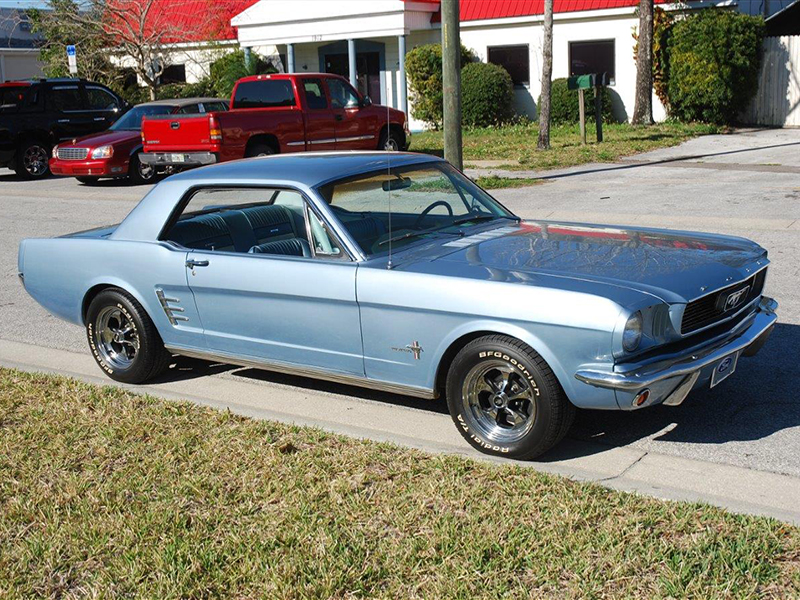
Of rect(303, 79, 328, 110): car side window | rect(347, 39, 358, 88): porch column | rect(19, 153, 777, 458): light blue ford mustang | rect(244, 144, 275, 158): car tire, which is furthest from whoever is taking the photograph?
rect(347, 39, 358, 88): porch column

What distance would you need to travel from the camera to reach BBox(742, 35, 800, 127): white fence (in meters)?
23.6

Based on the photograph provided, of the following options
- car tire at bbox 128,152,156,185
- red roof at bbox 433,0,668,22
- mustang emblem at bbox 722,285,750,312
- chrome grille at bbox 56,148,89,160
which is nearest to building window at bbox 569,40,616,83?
red roof at bbox 433,0,668,22

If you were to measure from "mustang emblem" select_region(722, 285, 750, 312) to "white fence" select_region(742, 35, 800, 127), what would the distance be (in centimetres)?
2062

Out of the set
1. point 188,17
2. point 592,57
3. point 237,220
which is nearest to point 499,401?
point 237,220

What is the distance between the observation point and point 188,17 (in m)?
33.8

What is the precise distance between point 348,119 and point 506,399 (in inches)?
555

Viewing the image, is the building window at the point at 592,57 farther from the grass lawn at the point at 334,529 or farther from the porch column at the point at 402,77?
the grass lawn at the point at 334,529

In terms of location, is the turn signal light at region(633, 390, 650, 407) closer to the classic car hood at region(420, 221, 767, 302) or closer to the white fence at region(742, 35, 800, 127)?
the classic car hood at region(420, 221, 767, 302)

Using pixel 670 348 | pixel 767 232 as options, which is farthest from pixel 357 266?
pixel 767 232

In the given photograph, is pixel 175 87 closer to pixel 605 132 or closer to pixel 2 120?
pixel 2 120

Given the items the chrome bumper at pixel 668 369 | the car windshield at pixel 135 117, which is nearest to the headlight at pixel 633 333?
the chrome bumper at pixel 668 369

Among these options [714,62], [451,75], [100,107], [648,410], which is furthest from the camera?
[714,62]

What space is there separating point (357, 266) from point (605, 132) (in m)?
19.2

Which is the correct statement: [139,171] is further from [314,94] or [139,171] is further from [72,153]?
[314,94]
